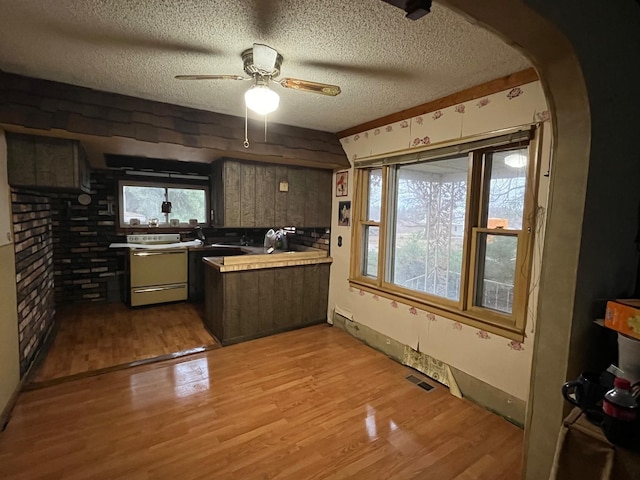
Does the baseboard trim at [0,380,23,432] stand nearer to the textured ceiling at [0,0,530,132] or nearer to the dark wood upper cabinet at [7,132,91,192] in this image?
the dark wood upper cabinet at [7,132,91,192]

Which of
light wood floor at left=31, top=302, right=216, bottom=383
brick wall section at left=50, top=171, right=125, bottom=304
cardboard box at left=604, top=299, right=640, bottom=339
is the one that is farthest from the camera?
brick wall section at left=50, top=171, right=125, bottom=304

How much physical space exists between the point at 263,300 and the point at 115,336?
1604 millimetres

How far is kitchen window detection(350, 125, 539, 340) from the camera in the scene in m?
2.14

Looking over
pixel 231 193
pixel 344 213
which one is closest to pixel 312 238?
pixel 344 213

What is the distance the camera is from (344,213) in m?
3.64

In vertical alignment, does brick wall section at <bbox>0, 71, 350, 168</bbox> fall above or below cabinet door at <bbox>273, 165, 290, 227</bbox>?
above

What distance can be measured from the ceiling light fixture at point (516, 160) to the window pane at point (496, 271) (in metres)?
0.50

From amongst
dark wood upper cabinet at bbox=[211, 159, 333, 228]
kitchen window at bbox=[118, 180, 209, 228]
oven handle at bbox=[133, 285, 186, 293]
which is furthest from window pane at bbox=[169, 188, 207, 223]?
dark wood upper cabinet at bbox=[211, 159, 333, 228]

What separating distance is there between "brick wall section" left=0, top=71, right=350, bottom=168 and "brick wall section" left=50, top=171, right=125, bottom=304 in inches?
97.3

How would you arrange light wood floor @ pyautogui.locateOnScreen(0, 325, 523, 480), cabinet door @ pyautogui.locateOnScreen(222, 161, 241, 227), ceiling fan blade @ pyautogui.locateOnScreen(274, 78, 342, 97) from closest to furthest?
light wood floor @ pyautogui.locateOnScreen(0, 325, 523, 480), ceiling fan blade @ pyautogui.locateOnScreen(274, 78, 342, 97), cabinet door @ pyautogui.locateOnScreen(222, 161, 241, 227)

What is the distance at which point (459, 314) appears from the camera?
2447 millimetres

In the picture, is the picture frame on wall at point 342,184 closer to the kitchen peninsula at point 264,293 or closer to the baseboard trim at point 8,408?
the kitchen peninsula at point 264,293

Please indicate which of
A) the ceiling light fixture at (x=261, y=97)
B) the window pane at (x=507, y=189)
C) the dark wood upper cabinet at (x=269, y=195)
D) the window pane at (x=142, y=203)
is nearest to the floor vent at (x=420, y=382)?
the window pane at (x=507, y=189)

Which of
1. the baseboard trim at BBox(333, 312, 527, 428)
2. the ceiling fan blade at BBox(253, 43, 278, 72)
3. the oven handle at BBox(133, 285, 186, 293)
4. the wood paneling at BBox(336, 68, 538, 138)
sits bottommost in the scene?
the baseboard trim at BBox(333, 312, 527, 428)
